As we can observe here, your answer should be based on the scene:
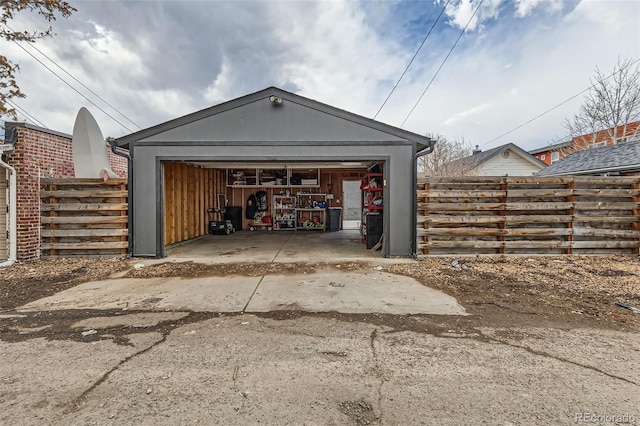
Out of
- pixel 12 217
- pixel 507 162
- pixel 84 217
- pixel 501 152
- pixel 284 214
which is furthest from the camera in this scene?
pixel 507 162

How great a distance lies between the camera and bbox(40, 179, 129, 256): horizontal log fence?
20.9 feet

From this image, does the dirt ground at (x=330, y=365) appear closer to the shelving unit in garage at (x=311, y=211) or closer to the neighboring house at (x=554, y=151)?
the shelving unit in garage at (x=311, y=211)

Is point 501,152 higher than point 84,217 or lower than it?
higher

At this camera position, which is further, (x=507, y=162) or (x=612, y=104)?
(x=507, y=162)

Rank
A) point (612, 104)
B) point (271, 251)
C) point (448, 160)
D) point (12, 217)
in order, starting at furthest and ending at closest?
point (448, 160) < point (612, 104) < point (271, 251) < point (12, 217)

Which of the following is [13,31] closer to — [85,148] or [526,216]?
[85,148]

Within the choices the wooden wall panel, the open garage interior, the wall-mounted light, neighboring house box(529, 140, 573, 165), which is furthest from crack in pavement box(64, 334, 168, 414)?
neighboring house box(529, 140, 573, 165)

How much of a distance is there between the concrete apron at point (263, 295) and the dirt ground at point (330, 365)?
231 mm

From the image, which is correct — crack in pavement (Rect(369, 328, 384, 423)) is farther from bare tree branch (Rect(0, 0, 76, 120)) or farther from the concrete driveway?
bare tree branch (Rect(0, 0, 76, 120))

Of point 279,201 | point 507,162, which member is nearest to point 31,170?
point 279,201

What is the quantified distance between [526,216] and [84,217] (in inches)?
377

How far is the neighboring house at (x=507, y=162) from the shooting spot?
20594mm

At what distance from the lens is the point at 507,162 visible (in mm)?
21016

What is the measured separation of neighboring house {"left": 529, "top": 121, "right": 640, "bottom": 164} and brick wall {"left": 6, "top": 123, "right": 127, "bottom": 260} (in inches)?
893
